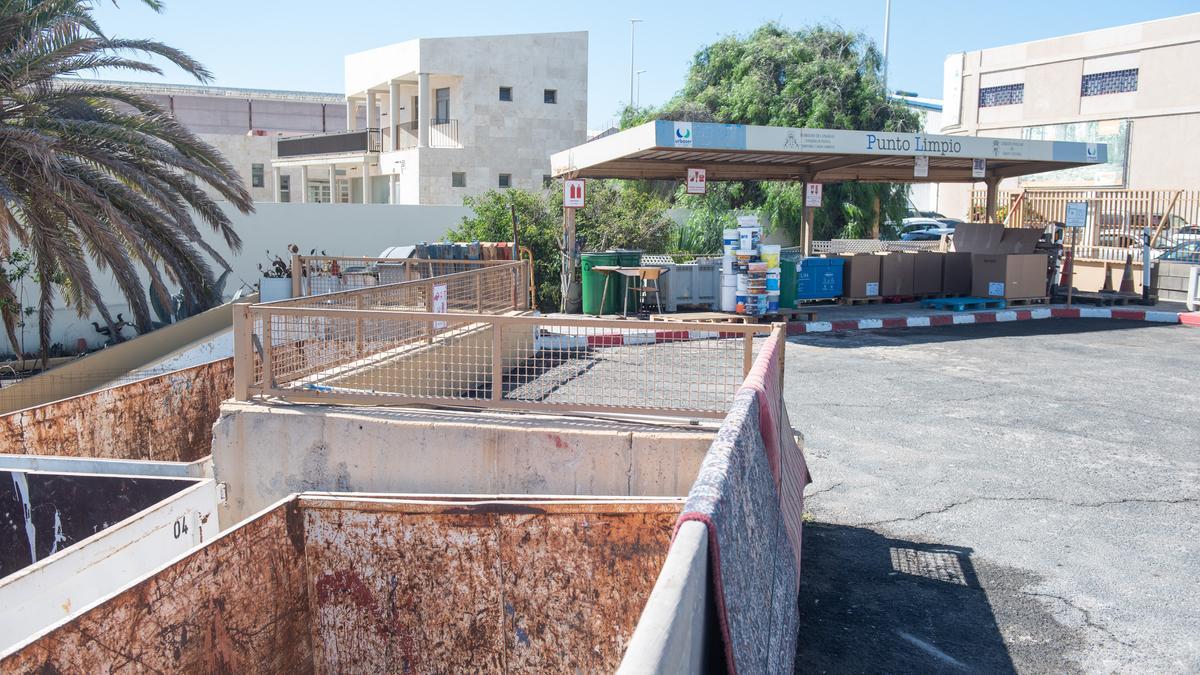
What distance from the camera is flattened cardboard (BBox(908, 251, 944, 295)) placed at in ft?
69.5

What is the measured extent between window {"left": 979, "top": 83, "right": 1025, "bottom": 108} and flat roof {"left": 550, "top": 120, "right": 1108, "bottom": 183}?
31579mm

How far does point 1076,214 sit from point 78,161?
1959cm

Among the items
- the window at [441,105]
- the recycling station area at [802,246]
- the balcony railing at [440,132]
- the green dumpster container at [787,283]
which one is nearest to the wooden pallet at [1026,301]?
the recycling station area at [802,246]

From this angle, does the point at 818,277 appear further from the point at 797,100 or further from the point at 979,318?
the point at 797,100

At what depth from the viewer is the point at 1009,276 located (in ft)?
66.0

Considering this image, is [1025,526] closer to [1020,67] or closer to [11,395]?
[11,395]

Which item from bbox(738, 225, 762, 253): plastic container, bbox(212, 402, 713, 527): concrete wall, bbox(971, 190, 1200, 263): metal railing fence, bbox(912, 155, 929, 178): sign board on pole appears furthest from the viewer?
bbox(971, 190, 1200, 263): metal railing fence

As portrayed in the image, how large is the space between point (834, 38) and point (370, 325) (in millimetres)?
30069

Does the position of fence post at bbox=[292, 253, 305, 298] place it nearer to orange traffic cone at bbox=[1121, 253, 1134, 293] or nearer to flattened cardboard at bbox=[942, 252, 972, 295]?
flattened cardboard at bbox=[942, 252, 972, 295]

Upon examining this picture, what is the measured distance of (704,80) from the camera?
36.3 meters

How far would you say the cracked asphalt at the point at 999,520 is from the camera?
205 inches

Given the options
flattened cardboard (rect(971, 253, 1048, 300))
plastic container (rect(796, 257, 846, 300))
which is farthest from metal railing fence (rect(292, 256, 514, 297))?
flattened cardboard (rect(971, 253, 1048, 300))

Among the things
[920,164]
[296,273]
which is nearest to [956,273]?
[920,164]

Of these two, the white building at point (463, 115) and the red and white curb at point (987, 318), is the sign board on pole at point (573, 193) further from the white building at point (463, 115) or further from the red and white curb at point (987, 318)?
the white building at point (463, 115)
